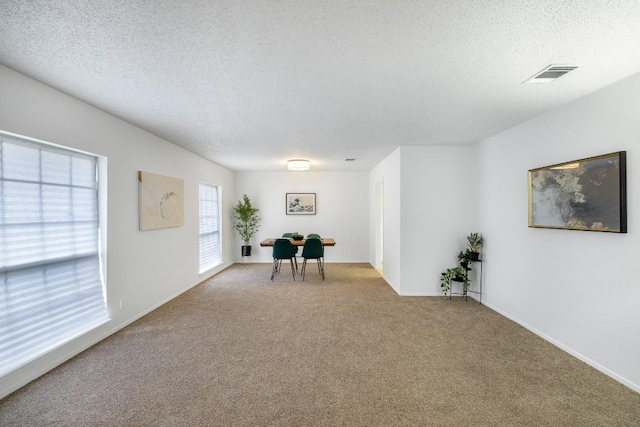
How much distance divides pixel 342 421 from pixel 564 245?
2.82 meters

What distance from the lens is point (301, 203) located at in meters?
7.62

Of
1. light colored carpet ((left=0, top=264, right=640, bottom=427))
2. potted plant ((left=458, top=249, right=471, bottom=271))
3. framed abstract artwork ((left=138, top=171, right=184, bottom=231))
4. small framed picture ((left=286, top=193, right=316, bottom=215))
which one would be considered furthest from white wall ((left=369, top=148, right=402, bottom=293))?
framed abstract artwork ((left=138, top=171, right=184, bottom=231))

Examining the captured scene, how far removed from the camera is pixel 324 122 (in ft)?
11.2

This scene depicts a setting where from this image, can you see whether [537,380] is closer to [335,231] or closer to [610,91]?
[610,91]

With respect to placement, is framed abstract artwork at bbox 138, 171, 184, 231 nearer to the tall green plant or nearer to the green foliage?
the tall green plant

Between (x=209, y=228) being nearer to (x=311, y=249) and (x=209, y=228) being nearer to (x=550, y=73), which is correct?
(x=311, y=249)

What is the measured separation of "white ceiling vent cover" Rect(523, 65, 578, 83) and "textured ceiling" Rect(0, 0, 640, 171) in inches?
2.8

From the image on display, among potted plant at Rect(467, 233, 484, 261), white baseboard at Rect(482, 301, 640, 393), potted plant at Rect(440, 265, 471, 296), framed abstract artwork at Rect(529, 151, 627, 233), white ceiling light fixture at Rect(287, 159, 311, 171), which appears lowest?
white baseboard at Rect(482, 301, 640, 393)

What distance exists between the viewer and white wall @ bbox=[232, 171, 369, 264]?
25.0 ft

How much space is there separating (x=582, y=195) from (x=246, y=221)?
255 inches

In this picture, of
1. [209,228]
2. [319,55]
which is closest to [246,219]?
[209,228]

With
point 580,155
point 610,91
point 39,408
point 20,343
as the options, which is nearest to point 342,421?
point 39,408

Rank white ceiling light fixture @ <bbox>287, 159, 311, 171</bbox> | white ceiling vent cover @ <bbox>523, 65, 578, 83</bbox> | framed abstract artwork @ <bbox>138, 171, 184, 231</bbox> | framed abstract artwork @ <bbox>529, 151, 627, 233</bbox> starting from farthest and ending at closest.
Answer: white ceiling light fixture @ <bbox>287, 159, 311, 171</bbox> → framed abstract artwork @ <bbox>138, 171, 184, 231</bbox> → framed abstract artwork @ <bbox>529, 151, 627, 233</bbox> → white ceiling vent cover @ <bbox>523, 65, 578, 83</bbox>

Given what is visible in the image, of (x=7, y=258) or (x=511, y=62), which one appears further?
(x=7, y=258)
